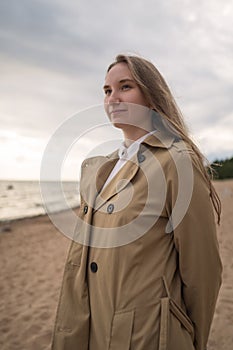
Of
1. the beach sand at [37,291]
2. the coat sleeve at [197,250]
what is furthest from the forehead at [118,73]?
the beach sand at [37,291]

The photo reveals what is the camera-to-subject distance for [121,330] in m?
1.26

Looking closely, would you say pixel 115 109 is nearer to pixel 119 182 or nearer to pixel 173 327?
pixel 119 182

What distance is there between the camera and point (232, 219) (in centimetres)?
1212

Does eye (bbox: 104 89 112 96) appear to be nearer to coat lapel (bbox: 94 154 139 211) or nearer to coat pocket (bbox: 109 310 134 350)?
coat lapel (bbox: 94 154 139 211)

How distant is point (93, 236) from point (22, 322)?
11.7 ft

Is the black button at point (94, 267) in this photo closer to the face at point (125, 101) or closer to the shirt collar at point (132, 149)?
the shirt collar at point (132, 149)

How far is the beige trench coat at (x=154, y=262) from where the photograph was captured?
4.10 ft

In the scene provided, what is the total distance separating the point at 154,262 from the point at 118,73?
0.88m

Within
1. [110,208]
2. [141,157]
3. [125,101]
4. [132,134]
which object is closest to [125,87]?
[125,101]

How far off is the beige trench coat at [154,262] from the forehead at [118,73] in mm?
343

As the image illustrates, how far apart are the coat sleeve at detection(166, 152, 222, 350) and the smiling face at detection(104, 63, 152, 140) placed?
31 centimetres

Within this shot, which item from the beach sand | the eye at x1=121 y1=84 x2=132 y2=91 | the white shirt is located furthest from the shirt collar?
the beach sand

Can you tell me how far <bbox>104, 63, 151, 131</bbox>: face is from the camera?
4.86ft

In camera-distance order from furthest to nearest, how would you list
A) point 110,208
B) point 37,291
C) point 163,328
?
point 37,291 → point 110,208 → point 163,328
